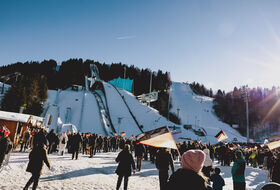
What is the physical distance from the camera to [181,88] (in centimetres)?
9819

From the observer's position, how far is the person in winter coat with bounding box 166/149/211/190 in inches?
80.6

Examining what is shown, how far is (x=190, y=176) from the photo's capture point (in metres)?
2.08

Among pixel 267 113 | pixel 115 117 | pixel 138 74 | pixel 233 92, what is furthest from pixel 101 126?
pixel 267 113

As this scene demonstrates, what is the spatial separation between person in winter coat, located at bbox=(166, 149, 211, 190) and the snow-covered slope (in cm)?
5802

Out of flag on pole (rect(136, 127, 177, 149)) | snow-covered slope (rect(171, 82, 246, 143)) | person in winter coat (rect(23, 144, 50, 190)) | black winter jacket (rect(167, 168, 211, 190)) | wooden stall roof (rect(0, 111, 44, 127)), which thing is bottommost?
person in winter coat (rect(23, 144, 50, 190))

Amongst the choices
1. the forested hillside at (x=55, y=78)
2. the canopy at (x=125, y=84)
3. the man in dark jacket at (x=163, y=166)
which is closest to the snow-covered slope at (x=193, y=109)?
the forested hillside at (x=55, y=78)

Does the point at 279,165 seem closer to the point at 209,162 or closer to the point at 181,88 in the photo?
the point at 209,162

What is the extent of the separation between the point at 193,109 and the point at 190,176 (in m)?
80.6

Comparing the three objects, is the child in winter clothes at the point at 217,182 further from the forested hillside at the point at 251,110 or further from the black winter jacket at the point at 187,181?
the forested hillside at the point at 251,110

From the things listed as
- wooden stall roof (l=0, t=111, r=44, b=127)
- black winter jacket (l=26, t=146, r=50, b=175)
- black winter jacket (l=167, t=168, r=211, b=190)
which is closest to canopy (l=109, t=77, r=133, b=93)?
wooden stall roof (l=0, t=111, r=44, b=127)

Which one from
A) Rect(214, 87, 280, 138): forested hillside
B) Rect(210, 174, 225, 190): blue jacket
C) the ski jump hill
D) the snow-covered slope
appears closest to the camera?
Rect(210, 174, 225, 190): blue jacket

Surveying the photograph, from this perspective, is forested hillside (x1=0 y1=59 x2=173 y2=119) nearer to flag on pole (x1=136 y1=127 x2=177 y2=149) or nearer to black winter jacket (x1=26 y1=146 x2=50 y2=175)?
black winter jacket (x1=26 y1=146 x2=50 y2=175)

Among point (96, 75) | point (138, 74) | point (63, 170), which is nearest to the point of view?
point (63, 170)

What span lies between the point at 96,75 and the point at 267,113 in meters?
79.9
